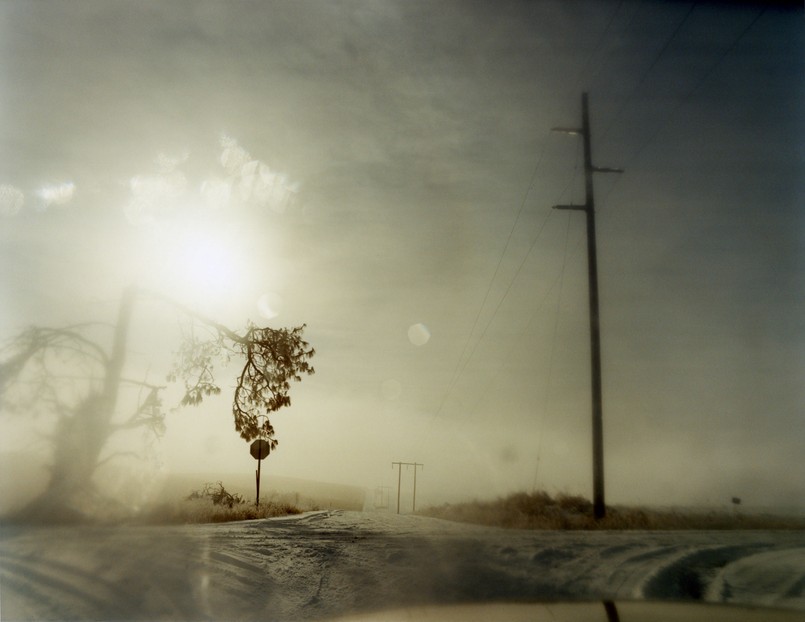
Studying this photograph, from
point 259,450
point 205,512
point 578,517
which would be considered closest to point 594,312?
point 578,517

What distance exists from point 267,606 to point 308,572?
1.48 metres

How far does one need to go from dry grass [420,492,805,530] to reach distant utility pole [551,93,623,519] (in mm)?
878

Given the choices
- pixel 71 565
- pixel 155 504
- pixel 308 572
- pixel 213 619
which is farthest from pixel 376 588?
pixel 155 504

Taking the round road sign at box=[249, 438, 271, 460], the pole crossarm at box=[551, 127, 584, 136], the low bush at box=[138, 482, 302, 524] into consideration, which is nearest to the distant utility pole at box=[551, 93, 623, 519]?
the pole crossarm at box=[551, 127, 584, 136]

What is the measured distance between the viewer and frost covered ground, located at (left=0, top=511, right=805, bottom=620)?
6836 mm

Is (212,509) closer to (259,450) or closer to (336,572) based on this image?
(259,450)

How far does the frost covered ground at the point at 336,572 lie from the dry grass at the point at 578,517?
3293mm

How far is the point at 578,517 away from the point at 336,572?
943 cm

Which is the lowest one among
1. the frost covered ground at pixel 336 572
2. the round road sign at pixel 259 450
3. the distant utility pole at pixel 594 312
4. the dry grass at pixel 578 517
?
the frost covered ground at pixel 336 572

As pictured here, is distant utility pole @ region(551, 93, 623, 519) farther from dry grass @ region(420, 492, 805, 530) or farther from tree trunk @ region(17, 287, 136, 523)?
tree trunk @ region(17, 287, 136, 523)

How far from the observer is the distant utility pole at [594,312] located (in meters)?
16.3

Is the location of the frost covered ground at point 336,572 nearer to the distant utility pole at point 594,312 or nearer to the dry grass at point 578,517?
the dry grass at point 578,517

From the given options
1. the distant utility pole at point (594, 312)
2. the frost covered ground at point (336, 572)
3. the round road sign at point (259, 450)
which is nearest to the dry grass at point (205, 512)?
the round road sign at point (259, 450)

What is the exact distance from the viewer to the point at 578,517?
15812 mm
